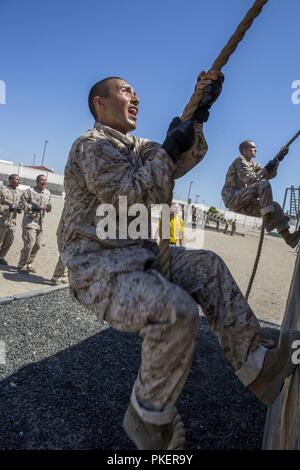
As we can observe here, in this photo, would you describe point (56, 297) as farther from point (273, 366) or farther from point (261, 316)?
point (273, 366)

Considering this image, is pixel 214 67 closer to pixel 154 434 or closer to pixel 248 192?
pixel 154 434

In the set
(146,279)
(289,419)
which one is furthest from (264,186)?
(146,279)

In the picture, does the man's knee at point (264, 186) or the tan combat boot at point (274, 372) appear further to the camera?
the man's knee at point (264, 186)

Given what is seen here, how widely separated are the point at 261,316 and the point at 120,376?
16.7 ft

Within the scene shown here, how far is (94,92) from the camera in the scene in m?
2.93

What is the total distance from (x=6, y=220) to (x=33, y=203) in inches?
38.2

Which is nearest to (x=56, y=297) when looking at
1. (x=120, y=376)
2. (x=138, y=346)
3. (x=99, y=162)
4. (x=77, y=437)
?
(x=138, y=346)

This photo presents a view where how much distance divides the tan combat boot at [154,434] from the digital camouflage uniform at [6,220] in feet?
32.8

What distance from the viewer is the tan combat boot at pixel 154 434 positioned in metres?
1.96

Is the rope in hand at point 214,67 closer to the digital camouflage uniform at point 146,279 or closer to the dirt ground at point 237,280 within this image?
the digital camouflage uniform at point 146,279

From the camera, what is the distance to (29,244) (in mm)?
10383

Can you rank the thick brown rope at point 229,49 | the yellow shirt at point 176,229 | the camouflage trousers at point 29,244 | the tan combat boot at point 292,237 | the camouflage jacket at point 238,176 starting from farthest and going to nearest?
the camouflage trousers at point 29,244 → the yellow shirt at point 176,229 → the camouflage jacket at point 238,176 → the tan combat boot at point 292,237 → the thick brown rope at point 229,49

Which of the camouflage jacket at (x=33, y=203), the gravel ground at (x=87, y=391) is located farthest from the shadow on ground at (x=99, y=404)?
the camouflage jacket at (x=33, y=203)

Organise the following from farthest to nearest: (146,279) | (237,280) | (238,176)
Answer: (237,280)
(238,176)
(146,279)
